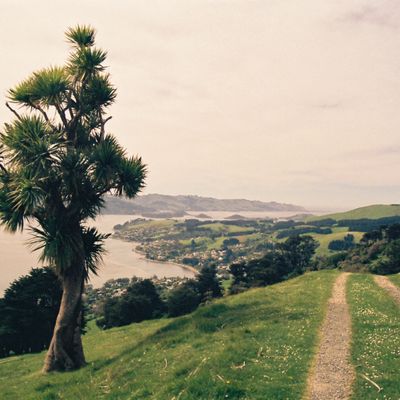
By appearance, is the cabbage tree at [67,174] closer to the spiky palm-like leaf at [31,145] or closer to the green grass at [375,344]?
the spiky palm-like leaf at [31,145]

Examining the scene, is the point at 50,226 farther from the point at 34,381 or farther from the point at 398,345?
the point at 398,345

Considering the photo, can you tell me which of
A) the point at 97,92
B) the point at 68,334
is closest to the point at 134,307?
the point at 68,334

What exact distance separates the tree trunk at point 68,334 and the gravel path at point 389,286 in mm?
23965

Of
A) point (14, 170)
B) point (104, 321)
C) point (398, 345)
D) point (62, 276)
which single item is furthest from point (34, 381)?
point (104, 321)

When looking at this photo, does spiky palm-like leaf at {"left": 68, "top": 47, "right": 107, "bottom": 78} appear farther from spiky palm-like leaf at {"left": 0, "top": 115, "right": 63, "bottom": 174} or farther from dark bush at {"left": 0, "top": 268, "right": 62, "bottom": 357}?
dark bush at {"left": 0, "top": 268, "right": 62, "bottom": 357}

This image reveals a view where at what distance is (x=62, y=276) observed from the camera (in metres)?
21.8

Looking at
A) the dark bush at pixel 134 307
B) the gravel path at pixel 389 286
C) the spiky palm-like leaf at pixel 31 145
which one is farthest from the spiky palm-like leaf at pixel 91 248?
the dark bush at pixel 134 307

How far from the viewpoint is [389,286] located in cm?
3247

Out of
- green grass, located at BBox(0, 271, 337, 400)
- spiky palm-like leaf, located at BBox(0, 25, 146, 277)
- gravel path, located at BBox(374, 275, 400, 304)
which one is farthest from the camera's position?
gravel path, located at BBox(374, 275, 400, 304)

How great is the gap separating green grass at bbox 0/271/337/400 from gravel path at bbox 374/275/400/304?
25.5 feet

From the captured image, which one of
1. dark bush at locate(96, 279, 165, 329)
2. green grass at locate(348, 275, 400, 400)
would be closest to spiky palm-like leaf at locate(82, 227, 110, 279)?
green grass at locate(348, 275, 400, 400)

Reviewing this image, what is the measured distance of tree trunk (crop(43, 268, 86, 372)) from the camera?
20703 millimetres

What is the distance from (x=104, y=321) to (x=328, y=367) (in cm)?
7107

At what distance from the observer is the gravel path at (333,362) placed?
1166cm
